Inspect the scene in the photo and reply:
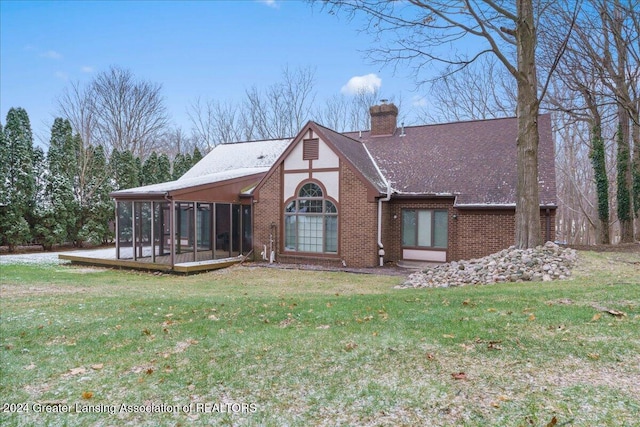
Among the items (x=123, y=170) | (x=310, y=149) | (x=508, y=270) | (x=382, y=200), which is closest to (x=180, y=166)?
(x=123, y=170)

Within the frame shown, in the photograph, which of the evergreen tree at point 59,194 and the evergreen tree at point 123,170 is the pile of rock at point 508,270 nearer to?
the evergreen tree at point 59,194

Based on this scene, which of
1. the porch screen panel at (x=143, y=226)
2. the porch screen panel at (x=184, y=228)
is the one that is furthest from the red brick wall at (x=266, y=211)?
the porch screen panel at (x=143, y=226)

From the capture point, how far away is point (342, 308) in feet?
20.2

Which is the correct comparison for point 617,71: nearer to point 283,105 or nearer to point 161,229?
point 161,229

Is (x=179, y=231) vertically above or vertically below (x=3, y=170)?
below

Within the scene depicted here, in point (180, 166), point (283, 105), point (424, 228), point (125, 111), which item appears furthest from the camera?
point (125, 111)

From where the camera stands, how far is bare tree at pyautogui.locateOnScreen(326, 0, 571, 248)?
33.3 feet

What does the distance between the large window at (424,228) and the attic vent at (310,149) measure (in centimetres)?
373

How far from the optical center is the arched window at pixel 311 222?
13852mm

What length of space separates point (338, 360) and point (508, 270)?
6239 mm

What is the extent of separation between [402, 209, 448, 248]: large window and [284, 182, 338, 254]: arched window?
2497mm

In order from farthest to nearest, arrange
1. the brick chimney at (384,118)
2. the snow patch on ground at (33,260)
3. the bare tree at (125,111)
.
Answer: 1. the bare tree at (125,111)
2. the brick chimney at (384,118)
3. the snow patch on ground at (33,260)

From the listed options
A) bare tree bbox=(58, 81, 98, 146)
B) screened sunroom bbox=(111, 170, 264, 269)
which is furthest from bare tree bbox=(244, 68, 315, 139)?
screened sunroom bbox=(111, 170, 264, 269)

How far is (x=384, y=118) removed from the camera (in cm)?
1770
